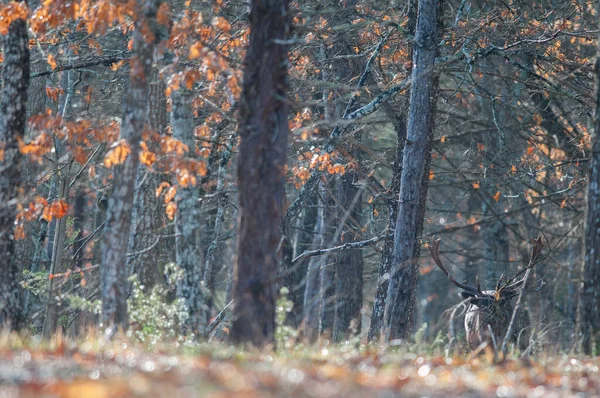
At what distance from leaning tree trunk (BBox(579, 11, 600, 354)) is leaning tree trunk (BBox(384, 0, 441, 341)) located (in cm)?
456

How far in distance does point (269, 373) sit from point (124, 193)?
17.0 feet

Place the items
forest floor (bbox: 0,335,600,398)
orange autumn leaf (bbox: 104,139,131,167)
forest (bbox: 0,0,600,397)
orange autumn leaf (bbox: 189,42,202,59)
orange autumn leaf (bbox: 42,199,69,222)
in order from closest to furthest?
forest floor (bbox: 0,335,600,398) < forest (bbox: 0,0,600,397) < orange autumn leaf (bbox: 189,42,202,59) < orange autumn leaf (bbox: 104,139,131,167) < orange autumn leaf (bbox: 42,199,69,222)

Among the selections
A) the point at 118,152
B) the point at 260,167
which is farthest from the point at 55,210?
the point at 260,167

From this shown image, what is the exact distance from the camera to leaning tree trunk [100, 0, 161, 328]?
11.0 meters

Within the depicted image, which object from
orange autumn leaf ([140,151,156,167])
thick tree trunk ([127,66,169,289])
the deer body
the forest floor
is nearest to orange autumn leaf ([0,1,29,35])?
orange autumn leaf ([140,151,156,167])

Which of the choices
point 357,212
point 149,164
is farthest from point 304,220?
point 149,164

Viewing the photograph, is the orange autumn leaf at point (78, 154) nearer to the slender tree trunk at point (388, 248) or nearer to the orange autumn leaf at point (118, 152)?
the orange autumn leaf at point (118, 152)

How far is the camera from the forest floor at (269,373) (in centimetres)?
572

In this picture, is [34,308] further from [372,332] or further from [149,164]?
[149,164]

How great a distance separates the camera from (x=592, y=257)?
10.2m

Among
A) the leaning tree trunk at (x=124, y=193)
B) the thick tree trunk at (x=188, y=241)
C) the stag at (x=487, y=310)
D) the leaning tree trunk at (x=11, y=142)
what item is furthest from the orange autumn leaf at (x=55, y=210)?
the stag at (x=487, y=310)

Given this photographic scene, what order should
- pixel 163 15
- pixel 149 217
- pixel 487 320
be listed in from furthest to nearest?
1. pixel 487 320
2. pixel 149 217
3. pixel 163 15

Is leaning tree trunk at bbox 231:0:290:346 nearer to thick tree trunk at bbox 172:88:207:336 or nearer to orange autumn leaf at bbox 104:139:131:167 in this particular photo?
orange autumn leaf at bbox 104:139:131:167

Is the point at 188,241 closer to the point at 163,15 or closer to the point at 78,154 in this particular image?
the point at 78,154
